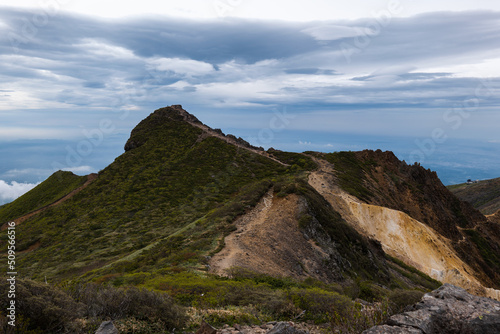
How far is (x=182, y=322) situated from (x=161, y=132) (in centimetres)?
6261

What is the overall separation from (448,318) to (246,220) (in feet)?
63.1

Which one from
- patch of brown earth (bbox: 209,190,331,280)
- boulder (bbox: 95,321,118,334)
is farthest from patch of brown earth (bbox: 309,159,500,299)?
boulder (bbox: 95,321,118,334)

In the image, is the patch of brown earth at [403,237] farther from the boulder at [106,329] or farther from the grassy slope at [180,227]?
the boulder at [106,329]

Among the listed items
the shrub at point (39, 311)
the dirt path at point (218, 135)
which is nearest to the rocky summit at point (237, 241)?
the shrub at point (39, 311)

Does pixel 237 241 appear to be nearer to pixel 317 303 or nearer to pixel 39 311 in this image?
pixel 317 303

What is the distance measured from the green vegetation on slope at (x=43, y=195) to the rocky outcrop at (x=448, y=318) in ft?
216

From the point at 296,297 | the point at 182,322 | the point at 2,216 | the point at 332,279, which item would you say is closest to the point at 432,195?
the point at 332,279

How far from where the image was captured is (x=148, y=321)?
27.8 feet

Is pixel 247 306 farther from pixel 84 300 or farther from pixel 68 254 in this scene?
pixel 68 254

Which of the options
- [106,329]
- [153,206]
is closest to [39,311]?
[106,329]

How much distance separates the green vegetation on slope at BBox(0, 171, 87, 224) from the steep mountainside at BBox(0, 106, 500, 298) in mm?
410

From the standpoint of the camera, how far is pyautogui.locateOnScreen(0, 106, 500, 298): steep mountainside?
2044cm

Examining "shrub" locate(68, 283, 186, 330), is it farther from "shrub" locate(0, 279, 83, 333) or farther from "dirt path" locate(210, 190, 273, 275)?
"dirt path" locate(210, 190, 273, 275)

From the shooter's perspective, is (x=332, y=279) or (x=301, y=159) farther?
(x=301, y=159)
